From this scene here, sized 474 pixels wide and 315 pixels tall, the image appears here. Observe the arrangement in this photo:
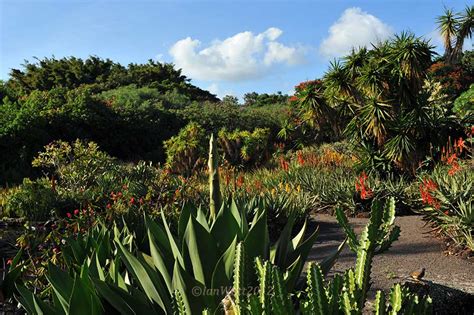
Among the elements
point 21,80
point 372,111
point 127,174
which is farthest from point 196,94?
point 372,111

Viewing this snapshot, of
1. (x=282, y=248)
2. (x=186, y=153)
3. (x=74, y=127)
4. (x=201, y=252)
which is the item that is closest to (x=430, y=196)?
(x=282, y=248)

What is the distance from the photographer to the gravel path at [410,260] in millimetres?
5195

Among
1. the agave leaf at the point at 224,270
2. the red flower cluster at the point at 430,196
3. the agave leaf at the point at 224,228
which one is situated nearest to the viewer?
the agave leaf at the point at 224,270

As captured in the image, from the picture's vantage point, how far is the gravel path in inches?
205

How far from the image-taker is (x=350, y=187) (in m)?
9.50

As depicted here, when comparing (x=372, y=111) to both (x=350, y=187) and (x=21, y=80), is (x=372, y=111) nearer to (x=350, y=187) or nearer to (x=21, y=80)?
(x=350, y=187)

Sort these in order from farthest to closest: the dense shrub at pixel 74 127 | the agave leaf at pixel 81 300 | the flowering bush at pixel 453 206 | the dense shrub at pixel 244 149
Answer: the dense shrub at pixel 244 149, the dense shrub at pixel 74 127, the flowering bush at pixel 453 206, the agave leaf at pixel 81 300

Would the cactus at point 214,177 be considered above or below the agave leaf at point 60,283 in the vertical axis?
above

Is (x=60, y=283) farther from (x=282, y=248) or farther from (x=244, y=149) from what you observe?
(x=244, y=149)

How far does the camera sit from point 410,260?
20.0 ft

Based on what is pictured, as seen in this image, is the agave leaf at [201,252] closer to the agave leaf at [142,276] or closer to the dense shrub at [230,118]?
the agave leaf at [142,276]

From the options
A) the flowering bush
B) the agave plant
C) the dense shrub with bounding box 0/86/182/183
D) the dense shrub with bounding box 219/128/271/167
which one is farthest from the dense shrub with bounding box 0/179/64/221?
the dense shrub with bounding box 219/128/271/167

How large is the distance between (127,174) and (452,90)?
1921cm

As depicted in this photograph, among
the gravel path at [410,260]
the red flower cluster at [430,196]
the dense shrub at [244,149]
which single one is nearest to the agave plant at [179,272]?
the gravel path at [410,260]
